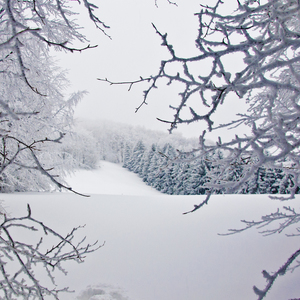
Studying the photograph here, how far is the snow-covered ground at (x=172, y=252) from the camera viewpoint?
2.87m

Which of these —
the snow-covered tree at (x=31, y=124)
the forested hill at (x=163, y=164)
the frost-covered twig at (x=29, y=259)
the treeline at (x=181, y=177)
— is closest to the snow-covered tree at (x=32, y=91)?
the snow-covered tree at (x=31, y=124)

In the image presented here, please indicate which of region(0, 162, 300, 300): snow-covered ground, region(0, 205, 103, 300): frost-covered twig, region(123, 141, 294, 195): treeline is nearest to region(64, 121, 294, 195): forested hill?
region(123, 141, 294, 195): treeline

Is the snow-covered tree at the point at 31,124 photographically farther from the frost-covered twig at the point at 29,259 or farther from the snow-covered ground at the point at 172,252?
the snow-covered ground at the point at 172,252

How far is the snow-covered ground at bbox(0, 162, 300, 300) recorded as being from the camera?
9.40ft

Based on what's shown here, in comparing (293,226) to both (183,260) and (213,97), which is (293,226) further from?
(213,97)

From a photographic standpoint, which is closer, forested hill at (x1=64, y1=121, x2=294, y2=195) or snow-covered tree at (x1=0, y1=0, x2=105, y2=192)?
snow-covered tree at (x1=0, y1=0, x2=105, y2=192)

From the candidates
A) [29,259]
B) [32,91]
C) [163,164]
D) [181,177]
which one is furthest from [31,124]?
[181,177]

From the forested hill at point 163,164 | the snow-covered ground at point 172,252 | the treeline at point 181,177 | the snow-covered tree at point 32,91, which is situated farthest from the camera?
the treeline at point 181,177

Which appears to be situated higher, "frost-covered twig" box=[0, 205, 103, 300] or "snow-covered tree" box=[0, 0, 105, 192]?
"snow-covered tree" box=[0, 0, 105, 192]

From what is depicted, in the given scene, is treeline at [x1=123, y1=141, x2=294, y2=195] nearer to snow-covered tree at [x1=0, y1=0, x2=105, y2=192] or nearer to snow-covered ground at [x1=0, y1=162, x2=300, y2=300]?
snow-covered tree at [x1=0, y1=0, x2=105, y2=192]

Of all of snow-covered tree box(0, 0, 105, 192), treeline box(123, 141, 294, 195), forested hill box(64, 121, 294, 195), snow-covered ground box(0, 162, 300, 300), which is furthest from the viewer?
treeline box(123, 141, 294, 195)

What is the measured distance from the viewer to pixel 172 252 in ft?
11.1

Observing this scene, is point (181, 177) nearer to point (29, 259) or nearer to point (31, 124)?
point (31, 124)

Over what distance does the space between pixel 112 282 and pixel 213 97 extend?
2.88 metres
